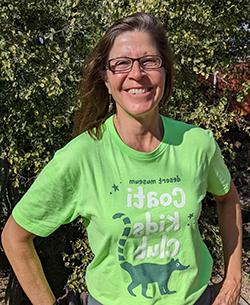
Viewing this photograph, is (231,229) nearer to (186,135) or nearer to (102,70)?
(186,135)

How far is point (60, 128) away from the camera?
393 centimetres

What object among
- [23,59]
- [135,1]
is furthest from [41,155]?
[135,1]

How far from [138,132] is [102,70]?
0.22 meters

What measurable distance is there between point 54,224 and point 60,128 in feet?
7.72

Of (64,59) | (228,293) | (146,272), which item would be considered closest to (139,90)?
(146,272)

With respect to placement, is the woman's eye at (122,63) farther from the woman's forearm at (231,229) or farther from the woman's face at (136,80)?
the woman's forearm at (231,229)

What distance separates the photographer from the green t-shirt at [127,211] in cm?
154

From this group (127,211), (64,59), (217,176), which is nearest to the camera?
(127,211)

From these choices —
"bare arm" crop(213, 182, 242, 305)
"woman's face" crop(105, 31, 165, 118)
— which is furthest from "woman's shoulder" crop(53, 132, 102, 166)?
"bare arm" crop(213, 182, 242, 305)

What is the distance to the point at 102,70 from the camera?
1717 millimetres

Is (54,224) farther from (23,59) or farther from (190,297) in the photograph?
(23,59)

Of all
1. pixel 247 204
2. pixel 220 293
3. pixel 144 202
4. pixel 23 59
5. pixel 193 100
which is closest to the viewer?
pixel 144 202

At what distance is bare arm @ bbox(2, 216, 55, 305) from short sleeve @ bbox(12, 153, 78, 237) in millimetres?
31

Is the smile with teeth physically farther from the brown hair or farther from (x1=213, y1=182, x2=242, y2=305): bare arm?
(x1=213, y1=182, x2=242, y2=305): bare arm
